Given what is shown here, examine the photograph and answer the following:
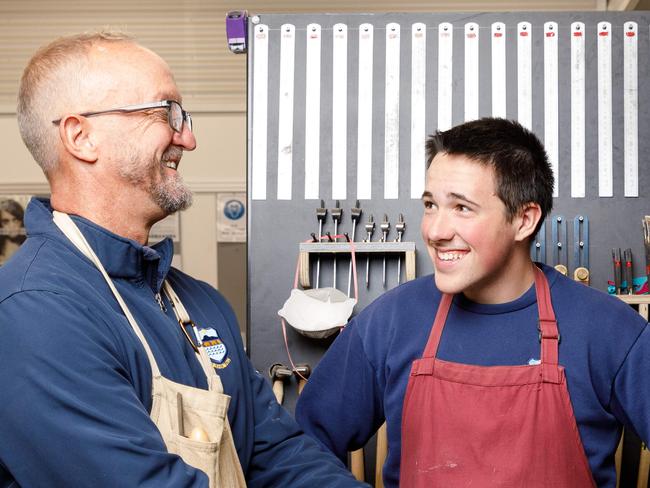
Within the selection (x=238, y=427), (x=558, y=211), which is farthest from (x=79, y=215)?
(x=558, y=211)

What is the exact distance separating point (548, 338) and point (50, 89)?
44.8 inches

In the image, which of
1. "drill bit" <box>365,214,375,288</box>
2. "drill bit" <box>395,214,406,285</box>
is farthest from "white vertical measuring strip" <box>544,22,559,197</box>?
"drill bit" <box>365,214,375,288</box>

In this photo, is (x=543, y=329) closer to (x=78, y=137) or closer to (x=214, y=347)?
(x=214, y=347)

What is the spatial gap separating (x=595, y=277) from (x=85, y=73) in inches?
74.2

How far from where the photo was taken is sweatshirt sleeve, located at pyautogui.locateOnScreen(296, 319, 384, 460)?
6.22 ft

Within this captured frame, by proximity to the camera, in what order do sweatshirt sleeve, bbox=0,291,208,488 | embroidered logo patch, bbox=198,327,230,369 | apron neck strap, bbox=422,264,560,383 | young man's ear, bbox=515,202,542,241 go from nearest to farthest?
sweatshirt sleeve, bbox=0,291,208,488 < embroidered logo patch, bbox=198,327,230,369 < apron neck strap, bbox=422,264,560,383 < young man's ear, bbox=515,202,542,241

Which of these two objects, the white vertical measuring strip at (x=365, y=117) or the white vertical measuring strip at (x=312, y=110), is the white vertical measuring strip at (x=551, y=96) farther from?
the white vertical measuring strip at (x=312, y=110)

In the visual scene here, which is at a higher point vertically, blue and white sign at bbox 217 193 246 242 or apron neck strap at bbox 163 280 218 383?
blue and white sign at bbox 217 193 246 242

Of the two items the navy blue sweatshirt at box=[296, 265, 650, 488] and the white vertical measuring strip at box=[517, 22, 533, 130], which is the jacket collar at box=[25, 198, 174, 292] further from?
the white vertical measuring strip at box=[517, 22, 533, 130]

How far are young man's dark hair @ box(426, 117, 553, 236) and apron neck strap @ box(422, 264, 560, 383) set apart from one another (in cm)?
15

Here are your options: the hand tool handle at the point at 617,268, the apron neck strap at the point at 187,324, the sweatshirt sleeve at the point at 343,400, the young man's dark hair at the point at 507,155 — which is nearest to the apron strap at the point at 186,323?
the apron neck strap at the point at 187,324

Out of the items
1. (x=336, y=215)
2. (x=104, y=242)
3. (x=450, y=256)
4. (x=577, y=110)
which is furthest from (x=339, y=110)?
(x=104, y=242)

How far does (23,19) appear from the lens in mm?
5371

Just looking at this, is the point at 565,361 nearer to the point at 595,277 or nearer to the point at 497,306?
the point at 497,306
